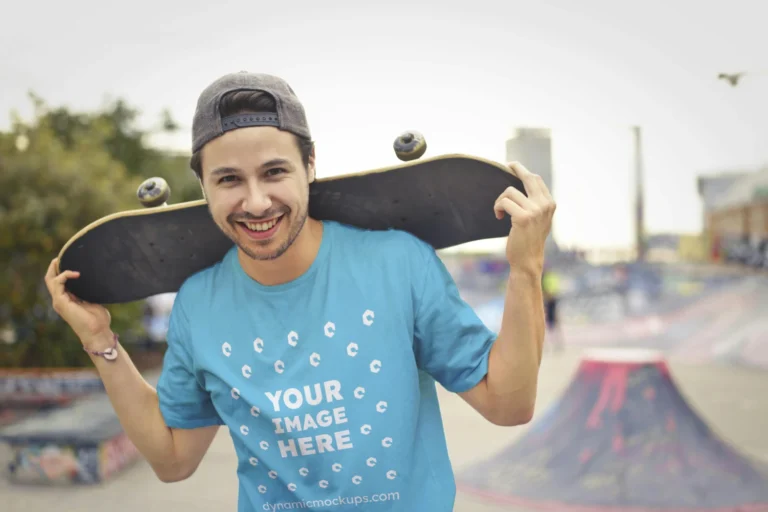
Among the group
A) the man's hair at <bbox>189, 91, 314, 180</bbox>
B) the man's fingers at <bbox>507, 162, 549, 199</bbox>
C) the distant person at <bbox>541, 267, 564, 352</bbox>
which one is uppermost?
the man's hair at <bbox>189, 91, 314, 180</bbox>

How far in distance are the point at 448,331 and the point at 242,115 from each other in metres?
0.58

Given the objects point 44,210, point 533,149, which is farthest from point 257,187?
point 44,210

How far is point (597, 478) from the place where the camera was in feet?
17.0

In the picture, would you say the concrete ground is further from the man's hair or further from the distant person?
the man's hair

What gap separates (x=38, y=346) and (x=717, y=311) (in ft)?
43.0

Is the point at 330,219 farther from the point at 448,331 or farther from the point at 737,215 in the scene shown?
the point at 737,215

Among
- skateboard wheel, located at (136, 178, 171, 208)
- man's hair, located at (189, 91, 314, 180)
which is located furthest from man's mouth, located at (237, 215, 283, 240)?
skateboard wheel, located at (136, 178, 171, 208)

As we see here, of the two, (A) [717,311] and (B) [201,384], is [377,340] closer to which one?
(B) [201,384]

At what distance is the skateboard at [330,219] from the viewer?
1.44 meters

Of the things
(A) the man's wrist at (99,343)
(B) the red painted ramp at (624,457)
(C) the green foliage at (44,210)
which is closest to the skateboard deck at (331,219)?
(A) the man's wrist at (99,343)

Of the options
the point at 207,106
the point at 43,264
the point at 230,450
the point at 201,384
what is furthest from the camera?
the point at 43,264

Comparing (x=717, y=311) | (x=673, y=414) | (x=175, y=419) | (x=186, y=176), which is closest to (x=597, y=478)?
(x=673, y=414)

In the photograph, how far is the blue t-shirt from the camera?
134cm

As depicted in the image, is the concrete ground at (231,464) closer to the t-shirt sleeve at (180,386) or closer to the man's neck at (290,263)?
the t-shirt sleeve at (180,386)
